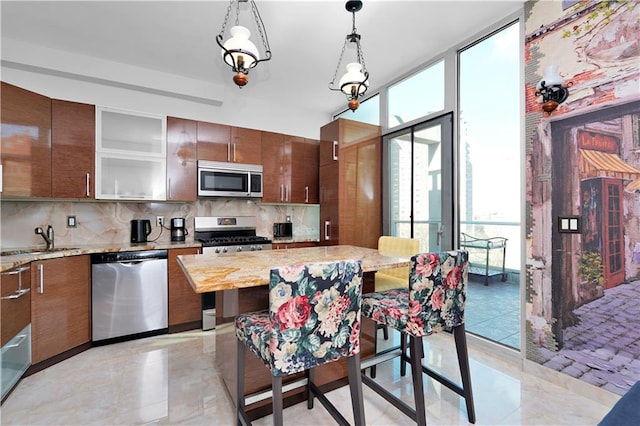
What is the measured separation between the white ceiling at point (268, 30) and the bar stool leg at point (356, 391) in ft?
8.28

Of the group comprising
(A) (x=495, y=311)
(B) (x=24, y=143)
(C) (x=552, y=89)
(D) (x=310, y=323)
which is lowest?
(A) (x=495, y=311)

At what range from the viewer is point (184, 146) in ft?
11.0

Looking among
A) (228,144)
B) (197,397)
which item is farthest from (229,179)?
(197,397)

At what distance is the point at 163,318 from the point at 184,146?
1.88 meters

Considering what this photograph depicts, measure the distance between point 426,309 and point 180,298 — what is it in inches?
101

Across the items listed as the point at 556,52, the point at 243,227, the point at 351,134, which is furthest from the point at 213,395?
the point at 556,52

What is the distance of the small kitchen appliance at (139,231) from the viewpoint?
10.6 ft

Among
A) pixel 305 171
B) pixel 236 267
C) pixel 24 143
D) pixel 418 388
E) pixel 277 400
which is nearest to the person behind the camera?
pixel 277 400

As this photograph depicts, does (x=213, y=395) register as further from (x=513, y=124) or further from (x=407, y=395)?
(x=513, y=124)

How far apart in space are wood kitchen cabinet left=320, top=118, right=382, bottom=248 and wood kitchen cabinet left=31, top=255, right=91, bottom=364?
2.51 m

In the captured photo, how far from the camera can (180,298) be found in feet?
10.0

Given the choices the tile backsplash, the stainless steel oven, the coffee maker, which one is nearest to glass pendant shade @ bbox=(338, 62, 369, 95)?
the stainless steel oven

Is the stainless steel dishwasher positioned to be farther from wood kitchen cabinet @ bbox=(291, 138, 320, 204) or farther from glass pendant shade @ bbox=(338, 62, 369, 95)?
glass pendant shade @ bbox=(338, 62, 369, 95)

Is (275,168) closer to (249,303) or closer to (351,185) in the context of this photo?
(351,185)
